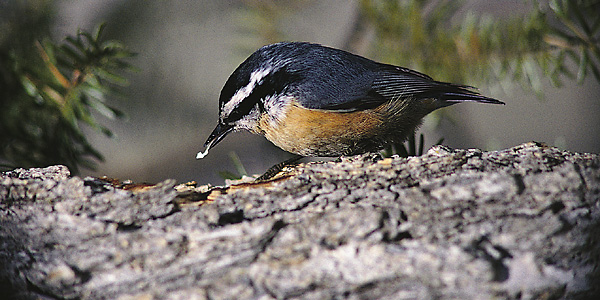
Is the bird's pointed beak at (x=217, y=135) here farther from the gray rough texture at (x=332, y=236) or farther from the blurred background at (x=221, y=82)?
the blurred background at (x=221, y=82)

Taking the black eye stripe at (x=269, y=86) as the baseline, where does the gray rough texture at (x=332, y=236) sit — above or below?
below

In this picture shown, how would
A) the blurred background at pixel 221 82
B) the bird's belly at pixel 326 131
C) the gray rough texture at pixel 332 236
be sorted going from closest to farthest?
the gray rough texture at pixel 332 236 → the bird's belly at pixel 326 131 → the blurred background at pixel 221 82

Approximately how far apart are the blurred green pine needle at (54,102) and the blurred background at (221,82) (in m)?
0.35

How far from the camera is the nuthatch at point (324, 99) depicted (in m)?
0.80

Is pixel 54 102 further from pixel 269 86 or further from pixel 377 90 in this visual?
pixel 377 90

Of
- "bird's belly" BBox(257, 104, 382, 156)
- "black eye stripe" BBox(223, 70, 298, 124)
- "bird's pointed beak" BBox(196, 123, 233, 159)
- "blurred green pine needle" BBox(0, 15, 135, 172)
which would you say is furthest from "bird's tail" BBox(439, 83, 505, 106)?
"blurred green pine needle" BBox(0, 15, 135, 172)

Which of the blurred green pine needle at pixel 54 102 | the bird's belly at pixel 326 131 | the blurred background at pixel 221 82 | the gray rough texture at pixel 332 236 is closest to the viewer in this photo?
the gray rough texture at pixel 332 236

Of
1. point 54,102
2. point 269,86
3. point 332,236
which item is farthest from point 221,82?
point 332,236

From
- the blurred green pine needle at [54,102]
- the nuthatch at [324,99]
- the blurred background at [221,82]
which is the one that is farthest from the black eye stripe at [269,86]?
the blurred background at [221,82]

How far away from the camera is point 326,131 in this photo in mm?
796

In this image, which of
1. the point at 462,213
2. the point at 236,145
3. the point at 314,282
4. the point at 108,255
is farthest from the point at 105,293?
the point at 236,145

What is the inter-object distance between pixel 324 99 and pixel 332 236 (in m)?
0.37

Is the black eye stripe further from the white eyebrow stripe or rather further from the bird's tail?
the bird's tail

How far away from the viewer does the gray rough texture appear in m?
0.46
